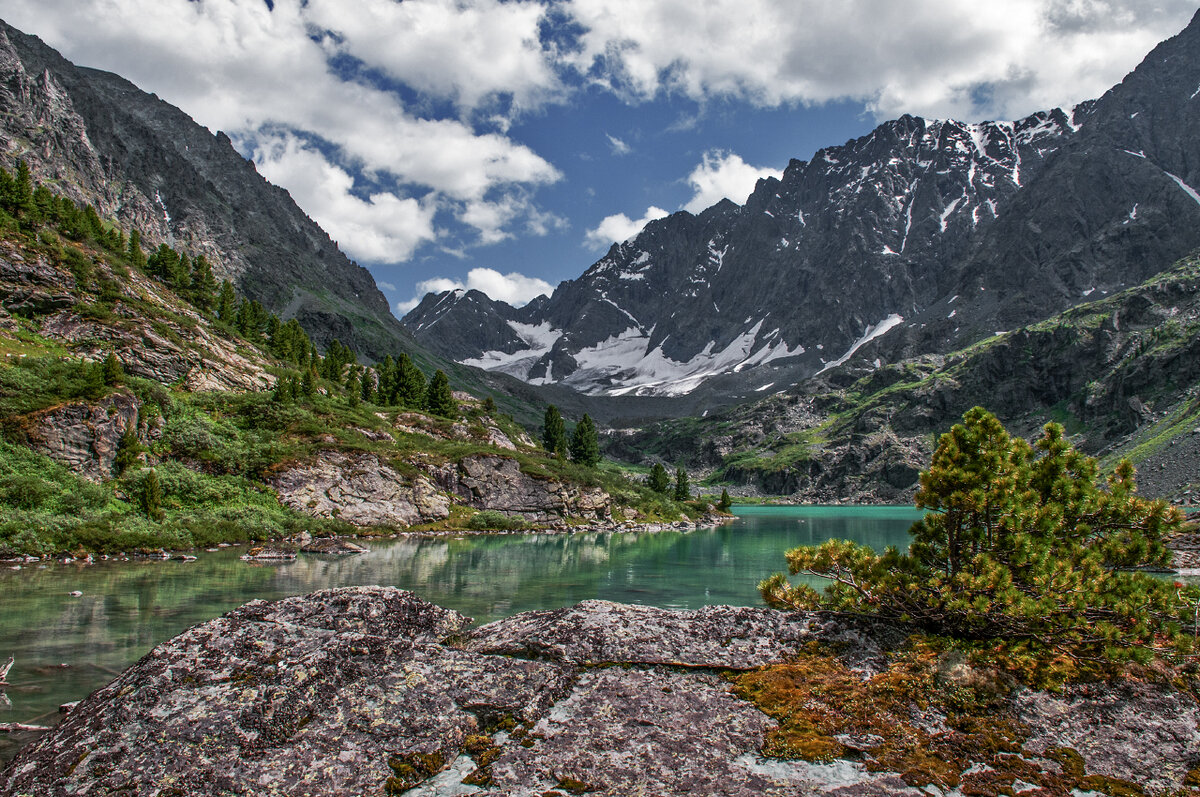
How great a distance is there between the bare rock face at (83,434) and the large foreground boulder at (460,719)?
168ft

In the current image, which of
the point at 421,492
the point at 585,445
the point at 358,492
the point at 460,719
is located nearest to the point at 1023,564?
the point at 460,719

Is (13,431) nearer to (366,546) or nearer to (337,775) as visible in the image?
(366,546)

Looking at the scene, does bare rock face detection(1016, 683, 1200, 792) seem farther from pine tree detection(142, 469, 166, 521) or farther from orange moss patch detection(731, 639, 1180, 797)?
pine tree detection(142, 469, 166, 521)

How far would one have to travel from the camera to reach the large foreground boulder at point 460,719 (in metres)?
6.41

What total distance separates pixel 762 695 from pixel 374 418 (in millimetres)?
86099

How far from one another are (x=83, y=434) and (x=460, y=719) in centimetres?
5613

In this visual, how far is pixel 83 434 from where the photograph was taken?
47.8 m

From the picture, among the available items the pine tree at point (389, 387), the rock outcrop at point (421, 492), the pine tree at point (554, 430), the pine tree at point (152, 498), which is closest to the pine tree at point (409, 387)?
the pine tree at point (389, 387)

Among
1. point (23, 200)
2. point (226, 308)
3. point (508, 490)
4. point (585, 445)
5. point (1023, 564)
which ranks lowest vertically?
point (508, 490)

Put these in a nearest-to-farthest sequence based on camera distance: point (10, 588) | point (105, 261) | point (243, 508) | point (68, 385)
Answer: point (10, 588), point (68, 385), point (243, 508), point (105, 261)

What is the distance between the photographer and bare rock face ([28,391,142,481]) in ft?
151

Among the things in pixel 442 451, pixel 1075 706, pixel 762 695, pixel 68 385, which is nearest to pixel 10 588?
pixel 68 385

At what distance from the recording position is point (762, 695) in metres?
8.05

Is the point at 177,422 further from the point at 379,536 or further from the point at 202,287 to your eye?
the point at 202,287
